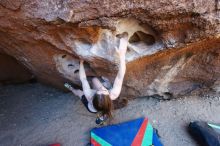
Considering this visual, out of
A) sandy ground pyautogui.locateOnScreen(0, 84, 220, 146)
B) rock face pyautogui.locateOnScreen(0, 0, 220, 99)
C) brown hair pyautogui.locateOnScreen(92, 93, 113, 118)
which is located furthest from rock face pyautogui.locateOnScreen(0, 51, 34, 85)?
brown hair pyautogui.locateOnScreen(92, 93, 113, 118)

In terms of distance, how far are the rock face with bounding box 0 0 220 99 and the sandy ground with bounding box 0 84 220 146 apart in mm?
131

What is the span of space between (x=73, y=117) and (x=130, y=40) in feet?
3.07

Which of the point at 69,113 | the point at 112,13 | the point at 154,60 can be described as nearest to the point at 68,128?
the point at 69,113

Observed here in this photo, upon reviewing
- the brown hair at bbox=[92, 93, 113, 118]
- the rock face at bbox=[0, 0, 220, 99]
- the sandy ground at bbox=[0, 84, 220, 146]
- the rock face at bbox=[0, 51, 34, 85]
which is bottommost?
the sandy ground at bbox=[0, 84, 220, 146]

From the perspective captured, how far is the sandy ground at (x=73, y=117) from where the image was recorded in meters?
2.54

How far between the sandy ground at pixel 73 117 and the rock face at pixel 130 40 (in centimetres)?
13

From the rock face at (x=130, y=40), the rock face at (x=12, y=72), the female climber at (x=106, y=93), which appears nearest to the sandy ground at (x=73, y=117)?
the rock face at (x=130, y=40)

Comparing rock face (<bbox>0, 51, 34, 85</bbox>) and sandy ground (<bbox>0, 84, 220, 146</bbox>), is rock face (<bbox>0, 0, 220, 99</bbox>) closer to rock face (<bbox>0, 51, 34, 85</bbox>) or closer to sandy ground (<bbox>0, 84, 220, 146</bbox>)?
sandy ground (<bbox>0, 84, 220, 146</bbox>)

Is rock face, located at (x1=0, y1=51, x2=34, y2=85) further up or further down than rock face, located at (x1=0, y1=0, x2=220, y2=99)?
further down

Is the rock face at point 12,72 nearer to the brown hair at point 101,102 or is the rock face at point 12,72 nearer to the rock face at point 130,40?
the rock face at point 130,40

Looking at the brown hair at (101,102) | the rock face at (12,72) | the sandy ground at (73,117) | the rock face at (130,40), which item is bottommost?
the sandy ground at (73,117)

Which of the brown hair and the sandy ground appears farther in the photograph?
the sandy ground

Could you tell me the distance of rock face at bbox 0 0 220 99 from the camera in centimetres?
176

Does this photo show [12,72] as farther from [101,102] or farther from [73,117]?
[101,102]
